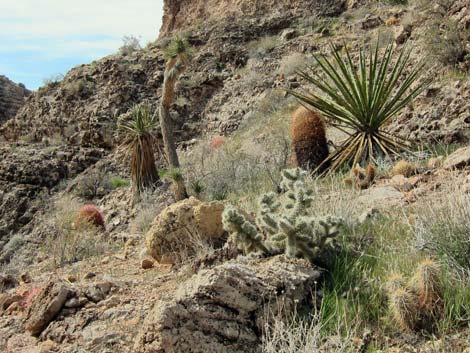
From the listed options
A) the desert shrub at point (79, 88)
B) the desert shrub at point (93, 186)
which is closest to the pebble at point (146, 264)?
the desert shrub at point (93, 186)

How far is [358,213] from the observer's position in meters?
5.05

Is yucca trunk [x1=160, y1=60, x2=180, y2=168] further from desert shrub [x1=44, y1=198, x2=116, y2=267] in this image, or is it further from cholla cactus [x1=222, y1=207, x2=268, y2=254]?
cholla cactus [x1=222, y1=207, x2=268, y2=254]

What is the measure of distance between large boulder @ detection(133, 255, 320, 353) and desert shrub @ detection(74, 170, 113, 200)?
1451 cm

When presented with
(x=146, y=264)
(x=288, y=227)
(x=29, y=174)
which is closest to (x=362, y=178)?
(x=146, y=264)

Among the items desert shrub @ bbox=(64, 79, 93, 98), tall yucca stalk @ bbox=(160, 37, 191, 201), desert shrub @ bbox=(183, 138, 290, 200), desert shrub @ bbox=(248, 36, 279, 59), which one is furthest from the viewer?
desert shrub @ bbox=(64, 79, 93, 98)

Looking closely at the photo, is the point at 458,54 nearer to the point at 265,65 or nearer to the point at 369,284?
the point at 369,284

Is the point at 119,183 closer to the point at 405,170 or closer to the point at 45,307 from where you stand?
the point at 405,170

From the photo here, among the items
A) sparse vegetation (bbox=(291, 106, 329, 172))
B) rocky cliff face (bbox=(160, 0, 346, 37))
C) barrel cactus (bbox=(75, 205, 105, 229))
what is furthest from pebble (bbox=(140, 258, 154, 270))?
rocky cliff face (bbox=(160, 0, 346, 37))

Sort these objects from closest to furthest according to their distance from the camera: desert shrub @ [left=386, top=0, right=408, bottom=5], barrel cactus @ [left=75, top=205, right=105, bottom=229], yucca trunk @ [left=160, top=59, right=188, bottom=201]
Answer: barrel cactus @ [left=75, top=205, right=105, bottom=229] < yucca trunk @ [left=160, top=59, right=188, bottom=201] < desert shrub @ [left=386, top=0, right=408, bottom=5]

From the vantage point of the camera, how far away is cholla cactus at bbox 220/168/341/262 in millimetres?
3848

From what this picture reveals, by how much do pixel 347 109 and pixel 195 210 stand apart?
3.70 metres

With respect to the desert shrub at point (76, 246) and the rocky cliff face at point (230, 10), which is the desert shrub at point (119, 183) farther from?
the rocky cliff face at point (230, 10)

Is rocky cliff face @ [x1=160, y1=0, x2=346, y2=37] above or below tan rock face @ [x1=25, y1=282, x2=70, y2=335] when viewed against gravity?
above

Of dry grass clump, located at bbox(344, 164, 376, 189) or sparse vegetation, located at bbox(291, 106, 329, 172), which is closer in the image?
dry grass clump, located at bbox(344, 164, 376, 189)
